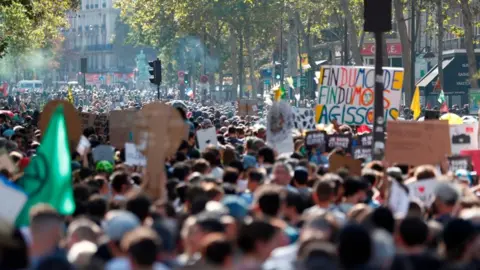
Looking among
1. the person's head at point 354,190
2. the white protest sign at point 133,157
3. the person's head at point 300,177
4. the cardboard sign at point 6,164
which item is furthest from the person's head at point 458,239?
the white protest sign at point 133,157

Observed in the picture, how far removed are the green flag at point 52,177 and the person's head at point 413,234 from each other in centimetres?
300

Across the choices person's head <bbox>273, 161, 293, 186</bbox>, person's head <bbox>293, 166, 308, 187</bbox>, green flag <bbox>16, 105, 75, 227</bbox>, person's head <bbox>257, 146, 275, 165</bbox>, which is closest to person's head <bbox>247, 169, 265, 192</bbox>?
person's head <bbox>273, 161, 293, 186</bbox>

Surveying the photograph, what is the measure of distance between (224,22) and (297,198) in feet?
236

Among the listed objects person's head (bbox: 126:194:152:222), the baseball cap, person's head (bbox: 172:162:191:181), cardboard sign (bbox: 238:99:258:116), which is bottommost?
the baseball cap

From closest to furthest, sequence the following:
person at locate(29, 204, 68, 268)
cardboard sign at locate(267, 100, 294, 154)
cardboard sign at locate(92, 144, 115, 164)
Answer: person at locate(29, 204, 68, 268), cardboard sign at locate(92, 144, 115, 164), cardboard sign at locate(267, 100, 294, 154)

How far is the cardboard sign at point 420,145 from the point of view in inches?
575

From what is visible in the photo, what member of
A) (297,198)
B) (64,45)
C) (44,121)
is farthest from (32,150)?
(64,45)

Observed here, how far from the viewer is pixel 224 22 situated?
268 ft

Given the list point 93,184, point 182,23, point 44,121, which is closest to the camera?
point 93,184

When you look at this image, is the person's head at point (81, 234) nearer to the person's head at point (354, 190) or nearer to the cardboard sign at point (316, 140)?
the person's head at point (354, 190)

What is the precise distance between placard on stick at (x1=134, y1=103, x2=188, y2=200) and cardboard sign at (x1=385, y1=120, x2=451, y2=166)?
343 centimetres

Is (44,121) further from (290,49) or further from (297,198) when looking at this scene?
(290,49)

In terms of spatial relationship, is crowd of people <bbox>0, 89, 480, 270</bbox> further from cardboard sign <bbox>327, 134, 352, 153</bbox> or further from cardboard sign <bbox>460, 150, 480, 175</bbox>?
cardboard sign <bbox>327, 134, 352, 153</bbox>

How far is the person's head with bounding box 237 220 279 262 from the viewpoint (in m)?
7.55
